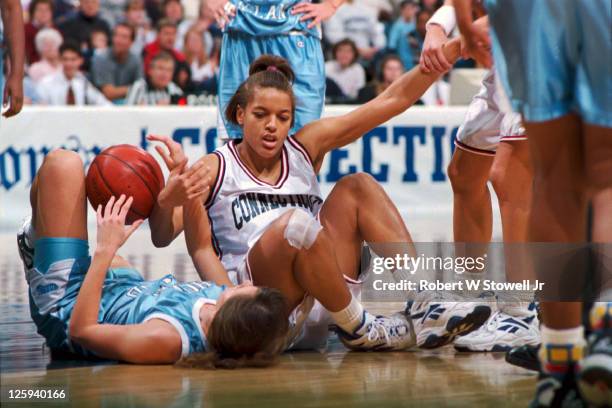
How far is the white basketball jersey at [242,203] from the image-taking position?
187 inches

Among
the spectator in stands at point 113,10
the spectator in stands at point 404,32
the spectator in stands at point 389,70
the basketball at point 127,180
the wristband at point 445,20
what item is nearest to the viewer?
the basketball at point 127,180

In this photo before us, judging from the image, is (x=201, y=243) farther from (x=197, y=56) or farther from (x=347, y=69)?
(x=197, y=56)

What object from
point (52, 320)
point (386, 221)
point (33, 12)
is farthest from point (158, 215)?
point (33, 12)

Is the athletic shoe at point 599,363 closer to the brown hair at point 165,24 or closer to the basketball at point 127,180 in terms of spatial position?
the basketball at point 127,180

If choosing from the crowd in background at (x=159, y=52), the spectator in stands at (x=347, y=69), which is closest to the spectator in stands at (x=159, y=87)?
the crowd in background at (x=159, y=52)

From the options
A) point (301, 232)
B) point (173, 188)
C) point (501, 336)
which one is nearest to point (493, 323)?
point (501, 336)

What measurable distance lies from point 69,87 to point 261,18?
626 cm

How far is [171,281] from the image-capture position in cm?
454

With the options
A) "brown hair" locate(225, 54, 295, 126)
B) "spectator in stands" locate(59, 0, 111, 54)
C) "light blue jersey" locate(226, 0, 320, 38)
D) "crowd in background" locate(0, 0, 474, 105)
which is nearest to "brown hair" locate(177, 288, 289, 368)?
"brown hair" locate(225, 54, 295, 126)

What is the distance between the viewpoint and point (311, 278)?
4.30m

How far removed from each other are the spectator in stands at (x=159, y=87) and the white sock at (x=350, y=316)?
7952 millimetres

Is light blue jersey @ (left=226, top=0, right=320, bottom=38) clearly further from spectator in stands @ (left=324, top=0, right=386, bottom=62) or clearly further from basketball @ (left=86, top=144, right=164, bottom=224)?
A: spectator in stands @ (left=324, top=0, right=386, bottom=62)

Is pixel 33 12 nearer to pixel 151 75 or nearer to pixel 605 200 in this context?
pixel 151 75

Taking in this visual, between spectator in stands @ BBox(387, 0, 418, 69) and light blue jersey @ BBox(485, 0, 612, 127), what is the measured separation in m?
10.7
